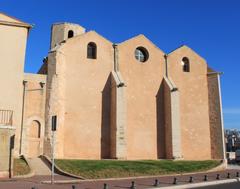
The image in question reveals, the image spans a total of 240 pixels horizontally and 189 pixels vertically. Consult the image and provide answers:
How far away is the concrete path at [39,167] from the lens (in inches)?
748

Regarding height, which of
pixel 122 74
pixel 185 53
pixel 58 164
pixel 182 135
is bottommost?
pixel 58 164

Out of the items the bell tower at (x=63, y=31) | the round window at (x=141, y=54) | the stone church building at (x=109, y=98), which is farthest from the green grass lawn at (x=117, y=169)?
the bell tower at (x=63, y=31)

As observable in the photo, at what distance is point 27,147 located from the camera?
24.7m

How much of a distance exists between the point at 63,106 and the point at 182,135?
1198cm

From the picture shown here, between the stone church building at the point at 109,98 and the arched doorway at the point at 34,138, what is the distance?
74 millimetres

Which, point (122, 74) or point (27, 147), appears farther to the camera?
point (122, 74)

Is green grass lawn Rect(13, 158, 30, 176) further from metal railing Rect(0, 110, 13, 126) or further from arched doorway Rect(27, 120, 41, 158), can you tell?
arched doorway Rect(27, 120, 41, 158)

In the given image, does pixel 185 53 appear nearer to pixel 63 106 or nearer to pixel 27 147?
pixel 63 106

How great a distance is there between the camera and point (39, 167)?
20.2 m

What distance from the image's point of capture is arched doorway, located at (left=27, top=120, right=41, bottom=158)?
24875 millimetres

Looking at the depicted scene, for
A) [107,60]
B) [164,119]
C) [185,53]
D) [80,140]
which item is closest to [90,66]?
[107,60]

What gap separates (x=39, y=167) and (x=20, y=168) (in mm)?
2057

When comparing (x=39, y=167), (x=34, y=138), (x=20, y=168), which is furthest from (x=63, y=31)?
(x=20, y=168)

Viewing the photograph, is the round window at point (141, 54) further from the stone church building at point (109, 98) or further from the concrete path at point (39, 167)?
the concrete path at point (39, 167)
